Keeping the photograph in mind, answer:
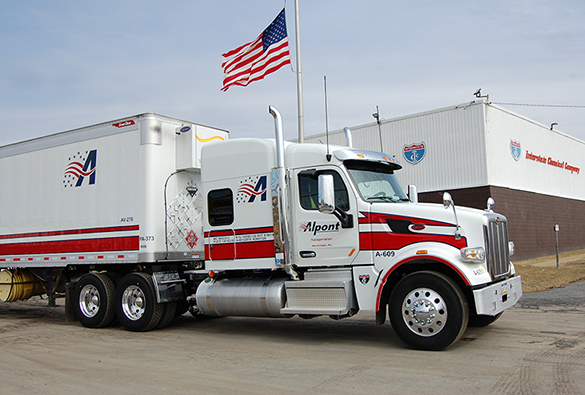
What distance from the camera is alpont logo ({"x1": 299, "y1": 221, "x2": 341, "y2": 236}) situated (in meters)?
8.31

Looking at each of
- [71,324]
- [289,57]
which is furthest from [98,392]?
[289,57]

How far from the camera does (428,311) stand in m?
7.23

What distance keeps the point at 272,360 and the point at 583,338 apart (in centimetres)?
461

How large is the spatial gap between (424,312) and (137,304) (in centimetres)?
573

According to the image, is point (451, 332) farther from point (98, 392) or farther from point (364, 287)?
point (98, 392)

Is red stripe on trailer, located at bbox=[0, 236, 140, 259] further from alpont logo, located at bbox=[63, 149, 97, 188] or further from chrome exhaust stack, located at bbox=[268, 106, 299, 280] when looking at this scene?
chrome exhaust stack, located at bbox=[268, 106, 299, 280]

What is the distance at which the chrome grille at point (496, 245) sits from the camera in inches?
294

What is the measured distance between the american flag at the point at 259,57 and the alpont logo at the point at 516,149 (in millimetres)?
16926

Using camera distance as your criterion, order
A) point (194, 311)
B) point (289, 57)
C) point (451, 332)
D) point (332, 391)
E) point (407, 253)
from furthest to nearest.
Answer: point (289, 57) < point (194, 311) < point (407, 253) < point (451, 332) < point (332, 391)

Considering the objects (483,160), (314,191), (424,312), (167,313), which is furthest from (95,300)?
(483,160)

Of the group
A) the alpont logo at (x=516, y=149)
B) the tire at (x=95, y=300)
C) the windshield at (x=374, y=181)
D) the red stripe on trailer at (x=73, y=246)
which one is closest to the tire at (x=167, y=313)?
the tire at (x=95, y=300)

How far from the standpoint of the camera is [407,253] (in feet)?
24.8

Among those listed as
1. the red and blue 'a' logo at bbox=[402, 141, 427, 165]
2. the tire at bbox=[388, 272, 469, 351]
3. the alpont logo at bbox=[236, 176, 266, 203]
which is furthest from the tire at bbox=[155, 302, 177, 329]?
the red and blue 'a' logo at bbox=[402, 141, 427, 165]

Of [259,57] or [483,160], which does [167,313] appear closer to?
[259,57]
